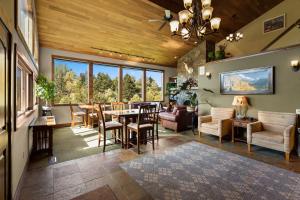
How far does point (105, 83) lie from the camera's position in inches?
270

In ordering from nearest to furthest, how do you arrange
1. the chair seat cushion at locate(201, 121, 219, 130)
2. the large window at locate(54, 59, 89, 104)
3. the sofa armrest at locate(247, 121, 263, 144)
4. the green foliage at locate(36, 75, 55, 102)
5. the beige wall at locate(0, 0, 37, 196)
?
the beige wall at locate(0, 0, 37, 196) → the sofa armrest at locate(247, 121, 263, 144) → the chair seat cushion at locate(201, 121, 219, 130) → the green foliage at locate(36, 75, 55, 102) → the large window at locate(54, 59, 89, 104)

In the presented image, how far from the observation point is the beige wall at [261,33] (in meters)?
5.04

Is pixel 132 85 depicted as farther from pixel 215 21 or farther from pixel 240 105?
pixel 215 21

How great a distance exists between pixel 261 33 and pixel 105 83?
21.5ft

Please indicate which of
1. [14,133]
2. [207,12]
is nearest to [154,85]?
[207,12]

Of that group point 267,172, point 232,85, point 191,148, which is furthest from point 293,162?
point 232,85

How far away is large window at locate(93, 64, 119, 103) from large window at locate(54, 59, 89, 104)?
1.34 feet

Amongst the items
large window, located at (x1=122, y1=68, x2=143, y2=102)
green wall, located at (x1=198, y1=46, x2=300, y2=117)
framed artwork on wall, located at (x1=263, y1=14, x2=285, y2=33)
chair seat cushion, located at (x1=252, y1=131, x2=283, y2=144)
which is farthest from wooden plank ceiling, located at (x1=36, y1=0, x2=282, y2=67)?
chair seat cushion, located at (x1=252, y1=131, x2=283, y2=144)

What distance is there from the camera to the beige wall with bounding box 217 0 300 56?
504cm

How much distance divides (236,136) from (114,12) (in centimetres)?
498

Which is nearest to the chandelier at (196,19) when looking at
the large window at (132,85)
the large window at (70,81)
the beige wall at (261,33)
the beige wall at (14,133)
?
the beige wall at (14,133)

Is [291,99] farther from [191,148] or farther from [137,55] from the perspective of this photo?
[137,55]

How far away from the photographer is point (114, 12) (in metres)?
4.46

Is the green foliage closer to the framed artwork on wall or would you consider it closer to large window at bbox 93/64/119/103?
large window at bbox 93/64/119/103
